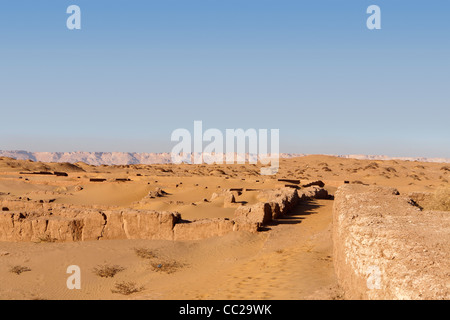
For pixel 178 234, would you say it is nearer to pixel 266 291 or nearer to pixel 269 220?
pixel 269 220

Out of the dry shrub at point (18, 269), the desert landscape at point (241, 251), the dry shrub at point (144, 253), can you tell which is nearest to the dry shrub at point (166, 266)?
the desert landscape at point (241, 251)

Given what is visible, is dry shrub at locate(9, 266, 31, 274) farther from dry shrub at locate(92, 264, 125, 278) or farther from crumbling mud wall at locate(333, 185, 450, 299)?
crumbling mud wall at locate(333, 185, 450, 299)

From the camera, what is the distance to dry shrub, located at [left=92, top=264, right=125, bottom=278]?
9.27m

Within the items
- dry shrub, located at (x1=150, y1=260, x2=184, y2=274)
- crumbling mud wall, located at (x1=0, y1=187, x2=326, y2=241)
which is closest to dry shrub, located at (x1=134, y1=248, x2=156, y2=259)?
dry shrub, located at (x1=150, y1=260, x2=184, y2=274)

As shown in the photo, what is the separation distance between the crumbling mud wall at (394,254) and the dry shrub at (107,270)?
5.05 m

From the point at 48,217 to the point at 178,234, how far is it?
3938 mm

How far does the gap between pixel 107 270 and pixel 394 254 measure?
6.61 metres

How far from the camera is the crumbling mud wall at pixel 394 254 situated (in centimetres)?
390

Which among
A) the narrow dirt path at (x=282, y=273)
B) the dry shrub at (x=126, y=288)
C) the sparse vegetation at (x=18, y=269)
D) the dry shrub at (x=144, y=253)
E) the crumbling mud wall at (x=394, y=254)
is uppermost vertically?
the crumbling mud wall at (x=394, y=254)

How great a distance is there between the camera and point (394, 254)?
4664 mm

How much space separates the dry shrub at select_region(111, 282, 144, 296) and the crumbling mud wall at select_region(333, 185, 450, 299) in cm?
395

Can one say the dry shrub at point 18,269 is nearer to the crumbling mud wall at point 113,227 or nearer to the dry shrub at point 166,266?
the crumbling mud wall at point 113,227
